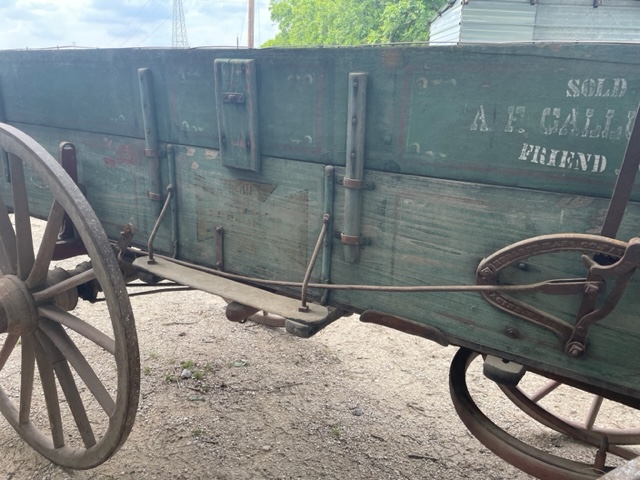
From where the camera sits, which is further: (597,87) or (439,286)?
(439,286)

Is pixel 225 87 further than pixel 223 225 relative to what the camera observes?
No

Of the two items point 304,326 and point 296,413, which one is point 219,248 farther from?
point 296,413

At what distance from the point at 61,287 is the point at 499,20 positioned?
6.56m

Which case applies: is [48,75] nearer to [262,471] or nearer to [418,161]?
[418,161]

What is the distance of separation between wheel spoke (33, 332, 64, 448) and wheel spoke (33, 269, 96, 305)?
0.77 feet

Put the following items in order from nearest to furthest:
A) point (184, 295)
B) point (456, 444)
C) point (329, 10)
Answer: point (456, 444), point (184, 295), point (329, 10)

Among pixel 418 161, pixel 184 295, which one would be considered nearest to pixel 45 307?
pixel 418 161

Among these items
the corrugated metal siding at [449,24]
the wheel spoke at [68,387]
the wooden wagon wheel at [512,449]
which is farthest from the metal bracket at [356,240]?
the corrugated metal siding at [449,24]

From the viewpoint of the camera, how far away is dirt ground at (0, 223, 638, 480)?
9.36 feet

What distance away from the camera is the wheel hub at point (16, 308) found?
226cm

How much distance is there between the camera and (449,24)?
8031 millimetres

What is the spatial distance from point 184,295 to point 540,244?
158 inches

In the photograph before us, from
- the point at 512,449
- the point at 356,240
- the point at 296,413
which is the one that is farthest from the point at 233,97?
the point at 296,413

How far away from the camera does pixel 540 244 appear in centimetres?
148
